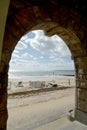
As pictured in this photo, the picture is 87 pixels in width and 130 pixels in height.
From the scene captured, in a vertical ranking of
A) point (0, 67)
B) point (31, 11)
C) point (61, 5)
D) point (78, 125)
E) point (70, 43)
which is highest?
point (61, 5)

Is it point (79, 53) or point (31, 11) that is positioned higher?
point (31, 11)

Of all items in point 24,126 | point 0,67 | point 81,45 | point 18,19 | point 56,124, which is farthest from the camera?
point 24,126

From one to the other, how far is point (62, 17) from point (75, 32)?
1.20 ft

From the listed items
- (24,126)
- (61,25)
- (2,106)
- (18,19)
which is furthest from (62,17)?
(24,126)

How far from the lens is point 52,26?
2504 millimetres

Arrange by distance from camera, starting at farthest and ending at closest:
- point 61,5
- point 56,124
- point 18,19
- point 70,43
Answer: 1. point 56,124
2. point 70,43
3. point 61,5
4. point 18,19

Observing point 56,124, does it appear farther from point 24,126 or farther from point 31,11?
point 31,11

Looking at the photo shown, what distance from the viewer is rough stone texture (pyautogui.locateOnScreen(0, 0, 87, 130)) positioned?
1802 millimetres

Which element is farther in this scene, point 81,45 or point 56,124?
point 56,124

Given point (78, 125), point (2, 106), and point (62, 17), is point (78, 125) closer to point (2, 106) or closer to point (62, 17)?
point (2, 106)

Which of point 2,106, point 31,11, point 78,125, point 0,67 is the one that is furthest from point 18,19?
point 78,125

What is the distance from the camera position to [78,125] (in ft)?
9.31

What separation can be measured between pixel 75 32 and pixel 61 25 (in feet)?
1.06

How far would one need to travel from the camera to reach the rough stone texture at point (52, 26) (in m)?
1.80
